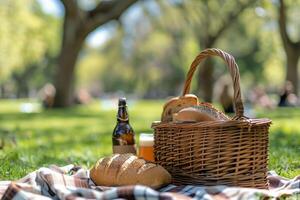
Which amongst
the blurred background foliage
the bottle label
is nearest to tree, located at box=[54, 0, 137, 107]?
the blurred background foliage

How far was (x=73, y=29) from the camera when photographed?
18969mm

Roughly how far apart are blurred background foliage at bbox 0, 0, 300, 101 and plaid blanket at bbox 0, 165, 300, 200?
17.5 m

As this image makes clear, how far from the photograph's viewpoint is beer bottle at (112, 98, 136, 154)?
4051 millimetres

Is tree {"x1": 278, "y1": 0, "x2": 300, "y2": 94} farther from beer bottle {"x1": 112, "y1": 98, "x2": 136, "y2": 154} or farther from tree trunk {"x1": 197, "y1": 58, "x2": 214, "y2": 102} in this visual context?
beer bottle {"x1": 112, "y1": 98, "x2": 136, "y2": 154}

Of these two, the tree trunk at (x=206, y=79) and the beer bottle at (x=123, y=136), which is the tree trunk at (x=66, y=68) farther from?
the beer bottle at (x=123, y=136)

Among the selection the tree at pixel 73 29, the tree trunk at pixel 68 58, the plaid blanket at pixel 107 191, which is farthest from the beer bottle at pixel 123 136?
the tree trunk at pixel 68 58

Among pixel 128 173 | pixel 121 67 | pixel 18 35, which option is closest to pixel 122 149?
pixel 128 173

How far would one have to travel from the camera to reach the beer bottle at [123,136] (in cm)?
405

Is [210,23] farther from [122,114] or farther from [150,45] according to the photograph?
[150,45]

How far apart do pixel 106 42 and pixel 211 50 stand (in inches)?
2177

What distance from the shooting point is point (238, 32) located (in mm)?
49281

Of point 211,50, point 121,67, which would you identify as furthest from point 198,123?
point 121,67

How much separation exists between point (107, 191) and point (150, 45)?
2059 inches

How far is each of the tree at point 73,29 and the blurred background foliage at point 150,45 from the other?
390cm
